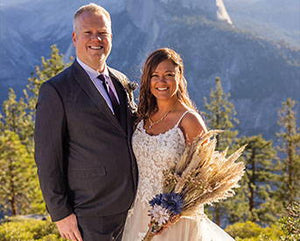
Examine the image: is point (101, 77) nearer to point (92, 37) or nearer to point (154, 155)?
point (92, 37)

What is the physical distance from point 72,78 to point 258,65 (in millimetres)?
98002

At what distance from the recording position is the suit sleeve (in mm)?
2854

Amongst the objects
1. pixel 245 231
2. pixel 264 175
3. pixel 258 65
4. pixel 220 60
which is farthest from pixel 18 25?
pixel 245 231

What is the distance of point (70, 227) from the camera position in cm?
301

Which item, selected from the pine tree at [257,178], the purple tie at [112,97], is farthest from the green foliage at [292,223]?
the pine tree at [257,178]

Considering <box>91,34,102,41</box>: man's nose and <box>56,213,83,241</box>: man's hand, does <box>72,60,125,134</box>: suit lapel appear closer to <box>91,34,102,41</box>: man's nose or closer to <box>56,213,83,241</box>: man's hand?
<box>91,34,102,41</box>: man's nose

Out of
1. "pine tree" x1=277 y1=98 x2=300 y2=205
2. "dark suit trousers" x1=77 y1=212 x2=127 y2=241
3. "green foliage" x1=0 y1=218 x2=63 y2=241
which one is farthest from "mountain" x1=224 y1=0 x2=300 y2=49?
"dark suit trousers" x1=77 y1=212 x2=127 y2=241

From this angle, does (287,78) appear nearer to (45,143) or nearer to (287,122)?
(287,122)

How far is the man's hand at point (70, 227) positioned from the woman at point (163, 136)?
0.57 metres

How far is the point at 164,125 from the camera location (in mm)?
3377

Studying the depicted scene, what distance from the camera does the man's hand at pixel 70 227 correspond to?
9.82ft

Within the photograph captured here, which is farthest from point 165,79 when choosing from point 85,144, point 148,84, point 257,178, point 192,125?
point 257,178

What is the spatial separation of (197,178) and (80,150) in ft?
3.04

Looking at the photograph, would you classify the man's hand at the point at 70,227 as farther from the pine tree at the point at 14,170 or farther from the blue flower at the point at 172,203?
the pine tree at the point at 14,170
